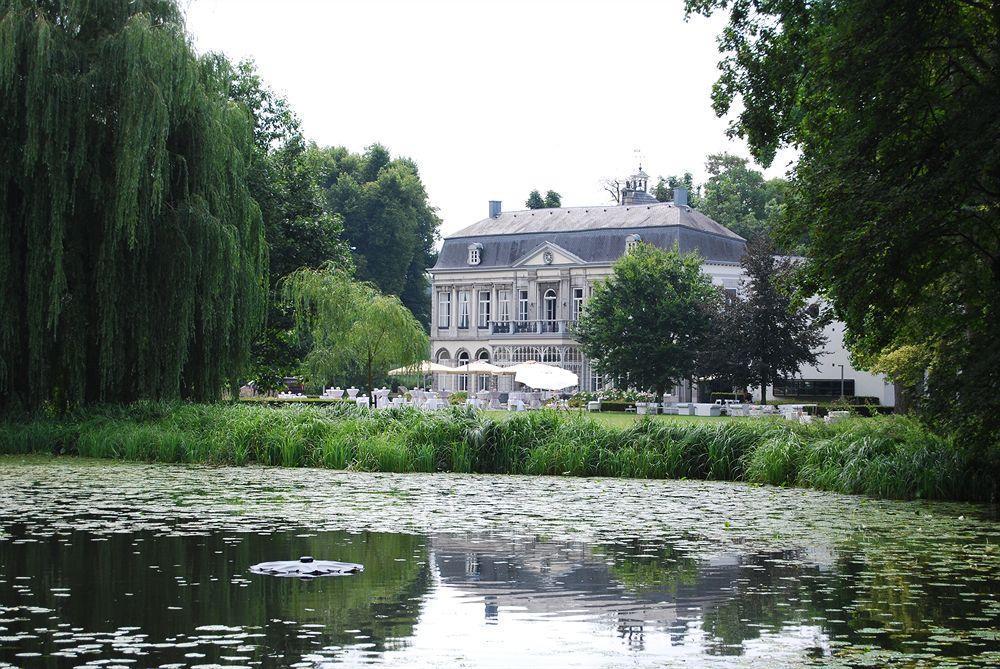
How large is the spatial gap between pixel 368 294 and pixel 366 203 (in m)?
39.2

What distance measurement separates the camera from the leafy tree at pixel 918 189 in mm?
15945

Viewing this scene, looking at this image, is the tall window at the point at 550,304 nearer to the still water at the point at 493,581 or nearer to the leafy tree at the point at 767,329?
the leafy tree at the point at 767,329

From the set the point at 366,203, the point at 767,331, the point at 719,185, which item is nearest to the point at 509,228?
the point at 366,203

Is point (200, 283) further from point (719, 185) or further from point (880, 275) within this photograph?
point (719, 185)

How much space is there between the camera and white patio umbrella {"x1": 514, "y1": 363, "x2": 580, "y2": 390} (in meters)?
54.5

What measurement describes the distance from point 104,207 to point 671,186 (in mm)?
75967

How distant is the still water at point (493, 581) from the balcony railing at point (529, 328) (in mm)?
56084

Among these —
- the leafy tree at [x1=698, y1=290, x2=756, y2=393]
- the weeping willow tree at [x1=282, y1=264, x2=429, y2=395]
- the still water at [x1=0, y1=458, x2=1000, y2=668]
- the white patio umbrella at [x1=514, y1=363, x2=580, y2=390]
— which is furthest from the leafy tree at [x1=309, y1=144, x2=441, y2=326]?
the still water at [x1=0, y1=458, x2=1000, y2=668]

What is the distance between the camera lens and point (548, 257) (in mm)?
72812

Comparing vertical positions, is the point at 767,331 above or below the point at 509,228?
below

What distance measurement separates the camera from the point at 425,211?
88.4 metres

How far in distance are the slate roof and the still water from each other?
170 feet

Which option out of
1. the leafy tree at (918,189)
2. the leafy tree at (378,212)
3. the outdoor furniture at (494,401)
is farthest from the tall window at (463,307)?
the leafy tree at (918,189)

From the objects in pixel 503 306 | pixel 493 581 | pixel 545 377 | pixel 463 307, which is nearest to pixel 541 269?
pixel 503 306
